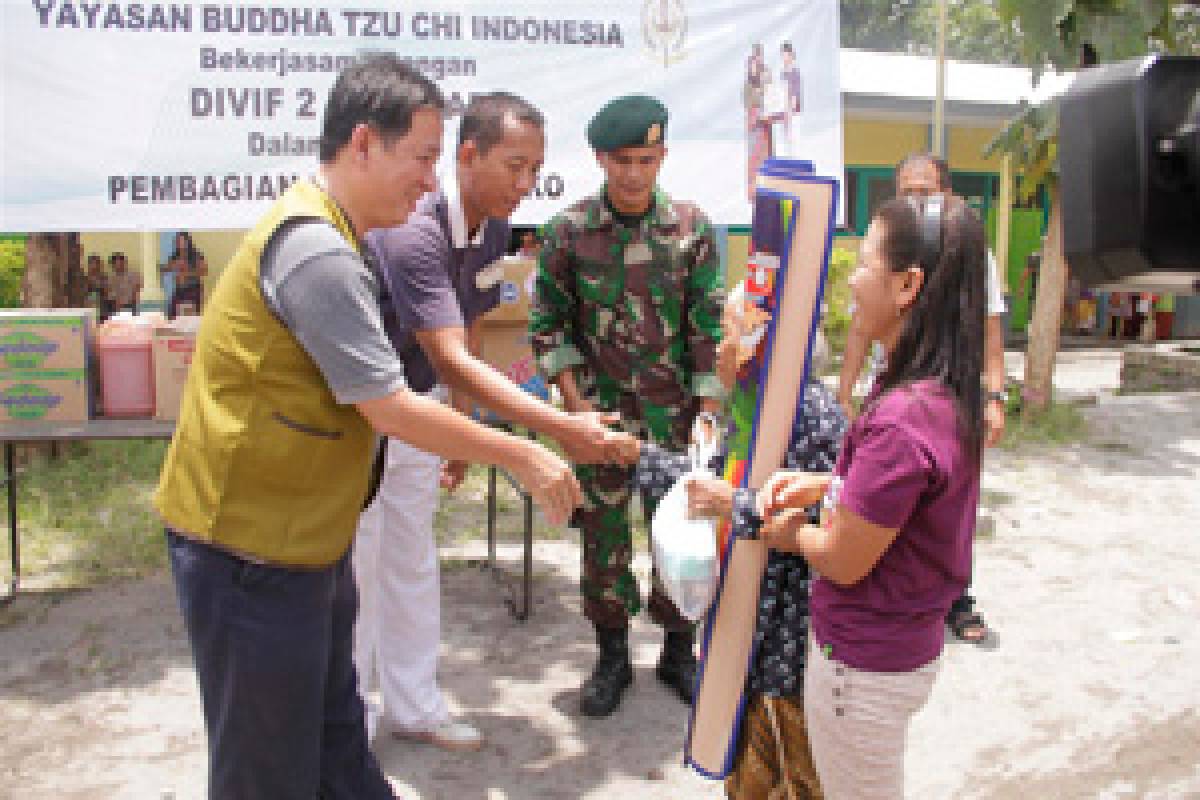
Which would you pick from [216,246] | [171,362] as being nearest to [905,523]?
[171,362]

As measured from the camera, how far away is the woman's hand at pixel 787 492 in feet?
6.40

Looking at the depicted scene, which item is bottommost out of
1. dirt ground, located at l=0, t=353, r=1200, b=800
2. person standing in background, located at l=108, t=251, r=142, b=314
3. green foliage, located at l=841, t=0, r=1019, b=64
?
dirt ground, located at l=0, t=353, r=1200, b=800

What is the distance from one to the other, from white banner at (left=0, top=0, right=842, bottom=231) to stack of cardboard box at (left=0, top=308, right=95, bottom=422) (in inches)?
17.8

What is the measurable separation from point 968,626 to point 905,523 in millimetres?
2648

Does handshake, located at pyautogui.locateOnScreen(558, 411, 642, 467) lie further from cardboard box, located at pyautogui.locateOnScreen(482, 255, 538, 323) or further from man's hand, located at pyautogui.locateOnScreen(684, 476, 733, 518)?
cardboard box, located at pyautogui.locateOnScreen(482, 255, 538, 323)

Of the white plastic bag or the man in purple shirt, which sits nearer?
the white plastic bag

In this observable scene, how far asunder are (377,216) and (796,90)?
4.02 m

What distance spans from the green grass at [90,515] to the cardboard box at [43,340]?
110 centimetres

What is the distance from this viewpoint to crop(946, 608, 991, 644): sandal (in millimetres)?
4121

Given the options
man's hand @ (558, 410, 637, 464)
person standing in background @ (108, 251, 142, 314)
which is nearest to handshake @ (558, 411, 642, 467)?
man's hand @ (558, 410, 637, 464)

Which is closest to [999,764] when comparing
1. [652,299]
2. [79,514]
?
[652,299]

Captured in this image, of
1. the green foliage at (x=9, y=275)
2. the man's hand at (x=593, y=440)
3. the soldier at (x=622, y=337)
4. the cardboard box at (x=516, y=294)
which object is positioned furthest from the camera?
the green foliage at (x=9, y=275)

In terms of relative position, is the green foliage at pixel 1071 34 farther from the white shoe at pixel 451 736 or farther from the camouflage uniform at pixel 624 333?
the white shoe at pixel 451 736

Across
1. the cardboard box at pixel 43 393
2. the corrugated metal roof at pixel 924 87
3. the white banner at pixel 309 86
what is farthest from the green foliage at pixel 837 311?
the cardboard box at pixel 43 393
